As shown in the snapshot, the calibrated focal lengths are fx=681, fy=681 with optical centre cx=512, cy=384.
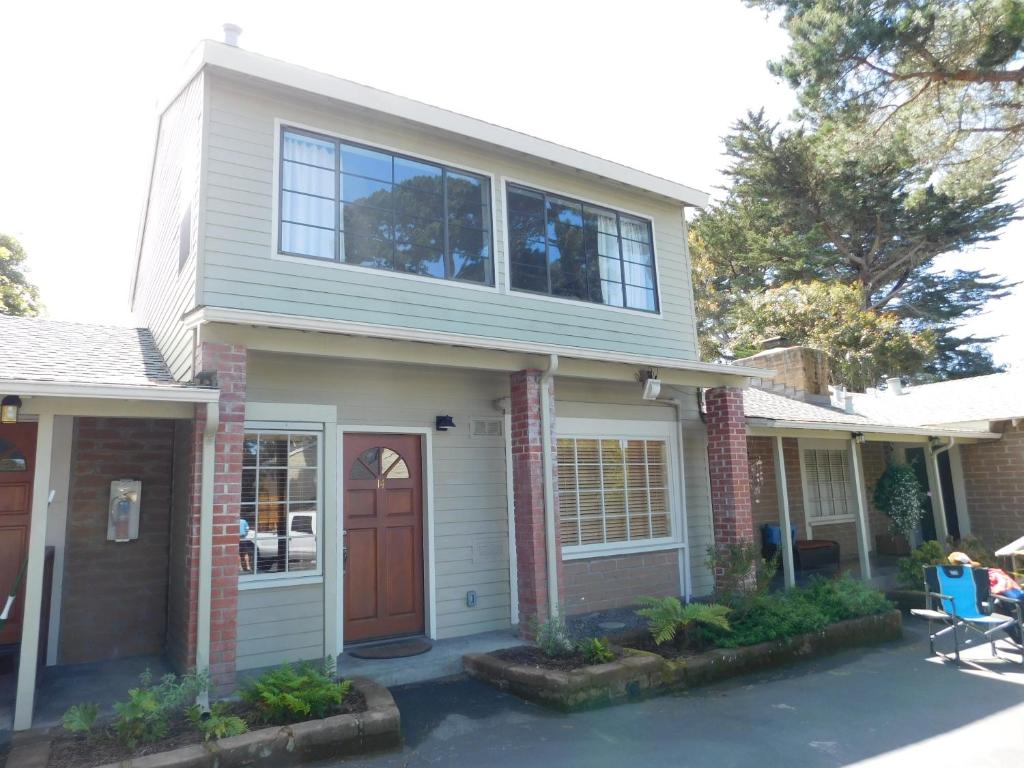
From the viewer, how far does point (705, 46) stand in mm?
8945

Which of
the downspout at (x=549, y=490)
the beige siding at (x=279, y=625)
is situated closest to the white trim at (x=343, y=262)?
the downspout at (x=549, y=490)

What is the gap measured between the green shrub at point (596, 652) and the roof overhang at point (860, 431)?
4.18 metres

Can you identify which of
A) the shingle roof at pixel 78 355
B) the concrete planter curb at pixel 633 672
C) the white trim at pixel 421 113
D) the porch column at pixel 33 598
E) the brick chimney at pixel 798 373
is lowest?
the concrete planter curb at pixel 633 672

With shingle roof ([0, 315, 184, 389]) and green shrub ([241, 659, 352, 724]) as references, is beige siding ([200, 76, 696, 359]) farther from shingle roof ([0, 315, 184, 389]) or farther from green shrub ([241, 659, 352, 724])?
green shrub ([241, 659, 352, 724])

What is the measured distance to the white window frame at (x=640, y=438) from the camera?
26.5 ft

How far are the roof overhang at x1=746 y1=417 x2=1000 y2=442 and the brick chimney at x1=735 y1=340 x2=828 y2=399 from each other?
6.52 feet

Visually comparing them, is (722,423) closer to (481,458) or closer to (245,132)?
(481,458)

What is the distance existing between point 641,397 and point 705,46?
15.4 ft

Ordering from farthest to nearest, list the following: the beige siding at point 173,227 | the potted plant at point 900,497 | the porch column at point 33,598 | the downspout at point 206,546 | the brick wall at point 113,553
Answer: the potted plant at point 900,497 → the beige siding at point 173,227 → the brick wall at point 113,553 → the downspout at point 206,546 → the porch column at point 33,598

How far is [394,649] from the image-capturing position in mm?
6375

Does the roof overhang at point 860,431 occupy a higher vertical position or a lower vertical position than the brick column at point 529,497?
higher

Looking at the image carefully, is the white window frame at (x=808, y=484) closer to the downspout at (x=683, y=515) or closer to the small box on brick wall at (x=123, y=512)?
the downspout at (x=683, y=515)

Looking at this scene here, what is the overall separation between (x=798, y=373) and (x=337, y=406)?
9.82 meters

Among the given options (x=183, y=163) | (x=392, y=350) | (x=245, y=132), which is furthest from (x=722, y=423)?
(x=183, y=163)
